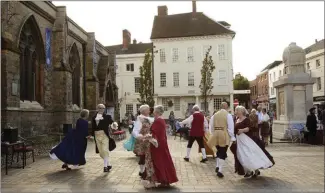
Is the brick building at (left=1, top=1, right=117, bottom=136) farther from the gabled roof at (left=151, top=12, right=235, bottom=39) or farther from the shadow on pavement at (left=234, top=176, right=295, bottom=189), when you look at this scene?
the gabled roof at (left=151, top=12, right=235, bottom=39)

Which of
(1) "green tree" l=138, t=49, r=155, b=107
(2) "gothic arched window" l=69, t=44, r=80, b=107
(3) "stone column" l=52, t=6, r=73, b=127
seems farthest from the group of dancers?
(1) "green tree" l=138, t=49, r=155, b=107

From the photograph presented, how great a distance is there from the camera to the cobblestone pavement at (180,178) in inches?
294

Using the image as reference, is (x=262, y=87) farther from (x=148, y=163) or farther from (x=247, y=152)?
(x=148, y=163)

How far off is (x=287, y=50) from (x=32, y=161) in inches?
550

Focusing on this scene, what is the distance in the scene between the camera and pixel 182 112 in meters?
47.4

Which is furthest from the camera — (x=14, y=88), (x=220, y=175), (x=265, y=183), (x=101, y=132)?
(x=14, y=88)

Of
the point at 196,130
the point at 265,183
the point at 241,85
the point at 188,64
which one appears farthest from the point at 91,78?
the point at 241,85

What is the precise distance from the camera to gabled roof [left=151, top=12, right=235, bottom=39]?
47.2 meters

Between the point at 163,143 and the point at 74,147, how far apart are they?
12.3 feet

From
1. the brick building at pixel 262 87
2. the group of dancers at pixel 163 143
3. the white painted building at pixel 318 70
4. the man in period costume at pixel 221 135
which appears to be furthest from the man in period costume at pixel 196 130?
the brick building at pixel 262 87

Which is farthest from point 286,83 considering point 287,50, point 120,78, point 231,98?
point 120,78

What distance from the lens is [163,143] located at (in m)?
7.60

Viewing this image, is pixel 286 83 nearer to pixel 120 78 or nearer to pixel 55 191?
pixel 55 191

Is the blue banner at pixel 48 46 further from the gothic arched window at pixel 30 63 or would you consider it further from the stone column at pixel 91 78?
the stone column at pixel 91 78
